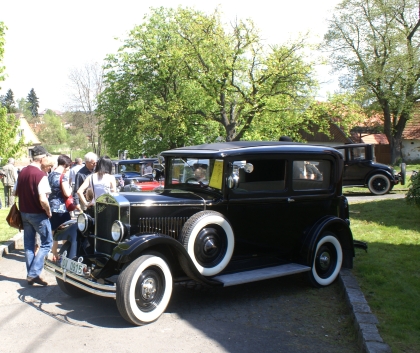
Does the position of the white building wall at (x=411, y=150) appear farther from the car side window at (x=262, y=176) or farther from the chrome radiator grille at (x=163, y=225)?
the chrome radiator grille at (x=163, y=225)

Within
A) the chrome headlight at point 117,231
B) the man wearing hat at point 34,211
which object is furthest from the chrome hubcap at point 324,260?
the man wearing hat at point 34,211

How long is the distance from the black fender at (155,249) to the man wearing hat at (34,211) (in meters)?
→ 1.87

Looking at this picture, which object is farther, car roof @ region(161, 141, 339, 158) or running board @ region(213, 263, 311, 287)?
car roof @ region(161, 141, 339, 158)

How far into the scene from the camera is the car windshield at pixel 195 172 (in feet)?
19.2

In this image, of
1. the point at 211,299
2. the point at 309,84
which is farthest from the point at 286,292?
the point at 309,84

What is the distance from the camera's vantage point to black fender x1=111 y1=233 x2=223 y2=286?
4.84m

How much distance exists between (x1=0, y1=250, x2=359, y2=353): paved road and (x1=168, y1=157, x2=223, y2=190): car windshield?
1457mm

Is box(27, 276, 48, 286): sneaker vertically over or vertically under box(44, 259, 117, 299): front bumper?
under

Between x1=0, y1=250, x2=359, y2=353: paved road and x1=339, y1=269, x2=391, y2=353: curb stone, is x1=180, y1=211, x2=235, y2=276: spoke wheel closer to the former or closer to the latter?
x1=0, y1=250, x2=359, y2=353: paved road

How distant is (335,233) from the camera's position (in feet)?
21.8

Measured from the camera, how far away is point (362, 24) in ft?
127

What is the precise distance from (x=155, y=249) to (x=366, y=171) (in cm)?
1432

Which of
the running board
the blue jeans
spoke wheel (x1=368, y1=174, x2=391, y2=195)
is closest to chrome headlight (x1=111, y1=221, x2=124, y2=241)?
the running board

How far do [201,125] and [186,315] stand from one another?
25258 mm
